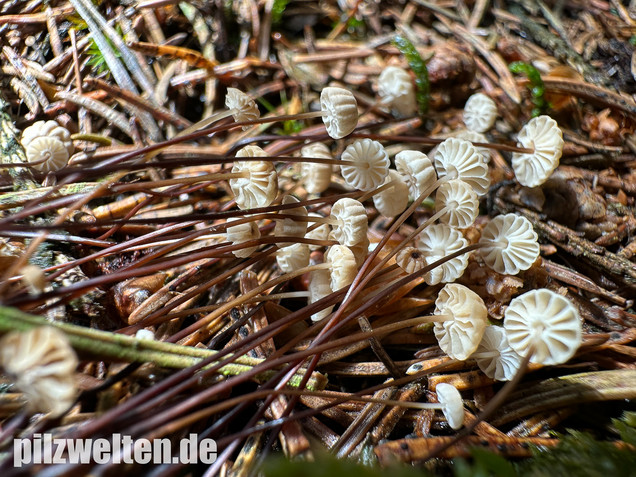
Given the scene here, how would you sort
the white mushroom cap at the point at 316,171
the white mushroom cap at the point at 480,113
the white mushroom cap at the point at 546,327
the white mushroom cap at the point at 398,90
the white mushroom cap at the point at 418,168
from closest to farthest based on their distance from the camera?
the white mushroom cap at the point at 546,327, the white mushroom cap at the point at 418,168, the white mushroom cap at the point at 316,171, the white mushroom cap at the point at 480,113, the white mushroom cap at the point at 398,90

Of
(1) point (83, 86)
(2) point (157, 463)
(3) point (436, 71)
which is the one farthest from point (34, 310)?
(3) point (436, 71)

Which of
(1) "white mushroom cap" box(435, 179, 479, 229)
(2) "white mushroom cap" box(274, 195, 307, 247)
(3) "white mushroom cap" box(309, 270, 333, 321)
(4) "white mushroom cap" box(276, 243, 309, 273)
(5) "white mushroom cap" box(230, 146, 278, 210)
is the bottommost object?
(3) "white mushroom cap" box(309, 270, 333, 321)

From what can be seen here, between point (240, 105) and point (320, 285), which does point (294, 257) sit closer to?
point (320, 285)

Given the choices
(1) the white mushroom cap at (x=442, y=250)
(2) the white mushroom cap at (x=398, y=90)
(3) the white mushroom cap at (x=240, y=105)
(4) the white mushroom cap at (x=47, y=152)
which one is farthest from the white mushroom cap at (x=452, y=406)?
(4) the white mushroom cap at (x=47, y=152)

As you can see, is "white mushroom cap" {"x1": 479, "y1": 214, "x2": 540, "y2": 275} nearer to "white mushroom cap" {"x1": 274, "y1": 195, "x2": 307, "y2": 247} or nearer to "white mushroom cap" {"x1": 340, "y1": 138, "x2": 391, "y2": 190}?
"white mushroom cap" {"x1": 340, "y1": 138, "x2": 391, "y2": 190}

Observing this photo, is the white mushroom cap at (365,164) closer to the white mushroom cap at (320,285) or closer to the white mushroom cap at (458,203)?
the white mushroom cap at (458,203)

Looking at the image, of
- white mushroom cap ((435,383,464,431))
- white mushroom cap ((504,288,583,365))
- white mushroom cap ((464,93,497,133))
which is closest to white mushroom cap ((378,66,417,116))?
white mushroom cap ((464,93,497,133))

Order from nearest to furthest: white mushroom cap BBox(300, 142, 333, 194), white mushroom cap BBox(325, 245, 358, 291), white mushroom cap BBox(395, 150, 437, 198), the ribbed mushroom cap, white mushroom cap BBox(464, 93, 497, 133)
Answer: the ribbed mushroom cap < white mushroom cap BBox(325, 245, 358, 291) < white mushroom cap BBox(395, 150, 437, 198) < white mushroom cap BBox(300, 142, 333, 194) < white mushroom cap BBox(464, 93, 497, 133)

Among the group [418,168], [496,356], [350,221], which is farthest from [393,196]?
[496,356]
